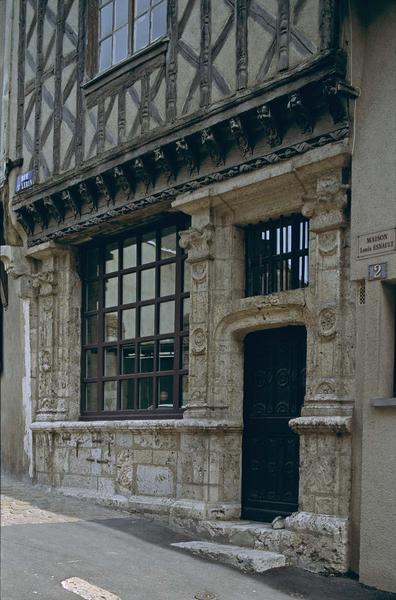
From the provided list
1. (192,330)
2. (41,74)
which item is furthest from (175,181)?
(41,74)

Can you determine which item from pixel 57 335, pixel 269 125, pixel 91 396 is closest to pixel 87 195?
pixel 57 335

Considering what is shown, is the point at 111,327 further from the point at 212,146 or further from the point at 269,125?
the point at 269,125

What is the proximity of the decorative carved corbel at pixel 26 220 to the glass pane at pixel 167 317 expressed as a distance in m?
2.56

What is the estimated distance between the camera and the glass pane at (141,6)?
934cm

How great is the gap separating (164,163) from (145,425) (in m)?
2.57

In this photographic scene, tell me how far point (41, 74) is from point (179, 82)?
288 cm

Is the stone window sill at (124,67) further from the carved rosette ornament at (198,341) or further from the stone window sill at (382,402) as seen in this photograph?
the stone window sill at (382,402)

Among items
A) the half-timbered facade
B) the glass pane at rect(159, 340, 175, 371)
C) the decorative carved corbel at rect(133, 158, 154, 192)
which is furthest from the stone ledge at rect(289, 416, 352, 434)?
the decorative carved corbel at rect(133, 158, 154, 192)

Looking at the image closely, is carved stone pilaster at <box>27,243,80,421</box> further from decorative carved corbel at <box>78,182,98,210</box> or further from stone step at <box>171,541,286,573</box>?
stone step at <box>171,541,286,573</box>

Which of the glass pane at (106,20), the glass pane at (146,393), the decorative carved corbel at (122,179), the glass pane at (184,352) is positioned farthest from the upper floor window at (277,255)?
the glass pane at (106,20)

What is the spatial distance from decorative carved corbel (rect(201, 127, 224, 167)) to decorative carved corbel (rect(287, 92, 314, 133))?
981mm

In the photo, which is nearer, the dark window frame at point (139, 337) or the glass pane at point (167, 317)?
the dark window frame at point (139, 337)

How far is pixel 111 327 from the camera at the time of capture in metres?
10.2

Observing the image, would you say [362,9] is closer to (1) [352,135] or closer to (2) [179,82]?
(1) [352,135]
